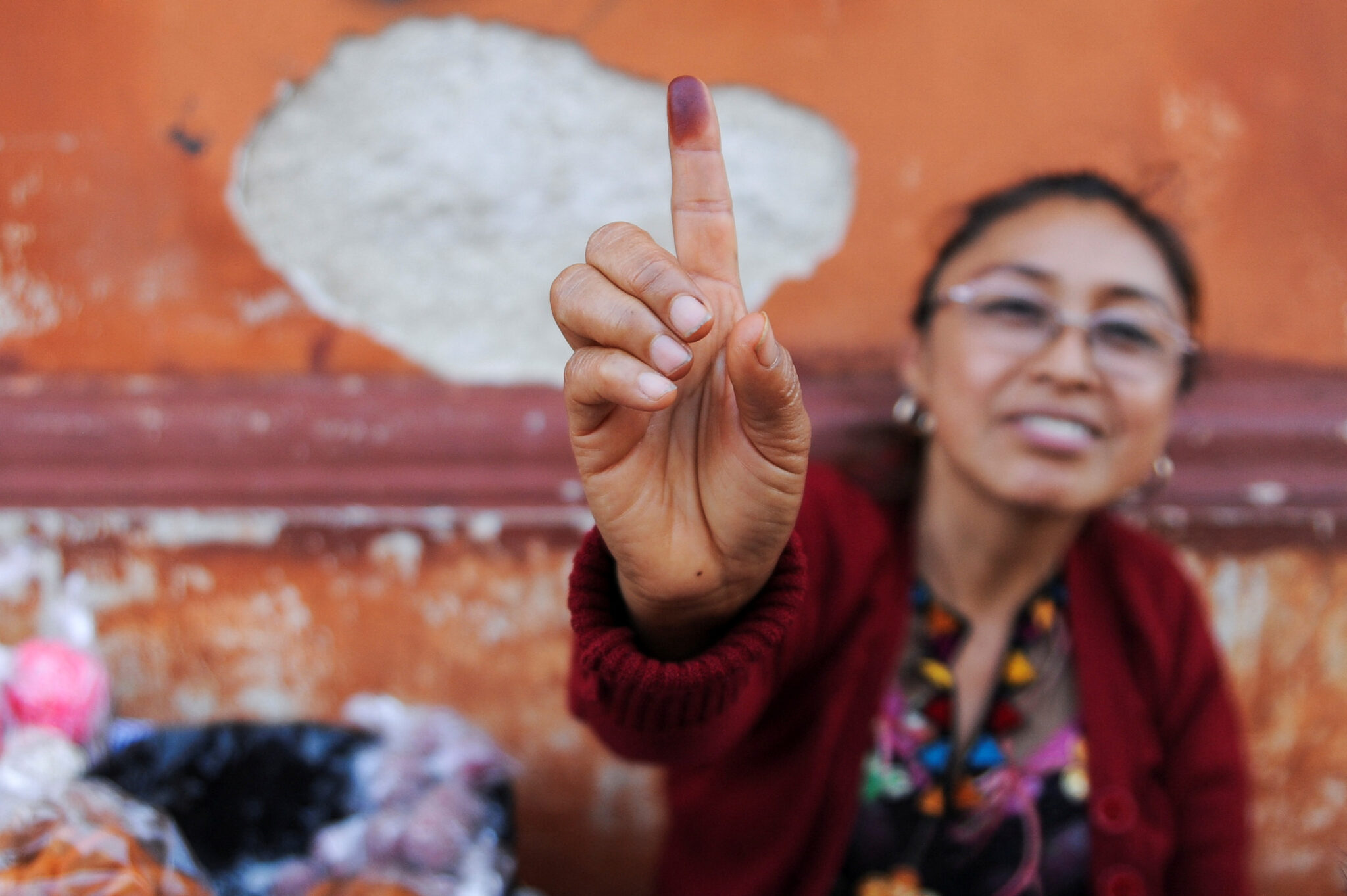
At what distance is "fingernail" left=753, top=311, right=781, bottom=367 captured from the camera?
2.23 ft

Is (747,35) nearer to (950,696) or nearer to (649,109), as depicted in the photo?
(649,109)

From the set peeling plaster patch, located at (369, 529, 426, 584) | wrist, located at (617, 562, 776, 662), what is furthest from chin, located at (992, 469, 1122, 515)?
peeling plaster patch, located at (369, 529, 426, 584)

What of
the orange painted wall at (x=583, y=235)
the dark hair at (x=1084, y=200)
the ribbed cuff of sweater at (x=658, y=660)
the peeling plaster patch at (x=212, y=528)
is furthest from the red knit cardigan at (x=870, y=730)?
the peeling plaster patch at (x=212, y=528)

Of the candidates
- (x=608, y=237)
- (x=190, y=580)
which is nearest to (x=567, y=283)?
(x=608, y=237)

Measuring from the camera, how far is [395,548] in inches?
58.2

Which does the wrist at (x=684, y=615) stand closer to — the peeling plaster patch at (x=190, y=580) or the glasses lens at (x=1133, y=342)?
the glasses lens at (x=1133, y=342)

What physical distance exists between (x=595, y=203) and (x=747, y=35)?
36 cm

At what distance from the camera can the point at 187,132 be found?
4.78 ft

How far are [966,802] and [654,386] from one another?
883 millimetres

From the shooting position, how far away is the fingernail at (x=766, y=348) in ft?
2.23

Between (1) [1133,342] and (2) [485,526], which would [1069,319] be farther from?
(2) [485,526]

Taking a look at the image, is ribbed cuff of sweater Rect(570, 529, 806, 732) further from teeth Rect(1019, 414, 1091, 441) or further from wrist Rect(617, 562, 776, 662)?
teeth Rect(1019, 414, 1091, 441)

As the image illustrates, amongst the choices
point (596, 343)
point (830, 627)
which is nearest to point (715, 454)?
point (596, 343)

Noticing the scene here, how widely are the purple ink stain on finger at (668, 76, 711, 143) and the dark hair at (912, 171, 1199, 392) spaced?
687mm
